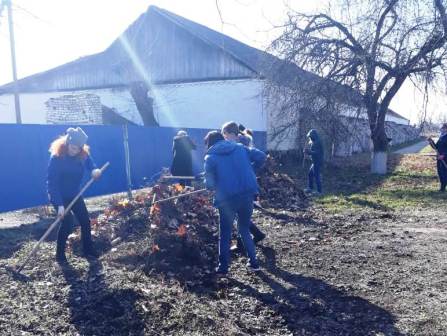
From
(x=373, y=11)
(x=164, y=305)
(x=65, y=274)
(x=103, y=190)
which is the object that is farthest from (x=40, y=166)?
(x=373, y=11)

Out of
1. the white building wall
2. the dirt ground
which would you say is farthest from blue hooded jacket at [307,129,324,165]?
the white building wall

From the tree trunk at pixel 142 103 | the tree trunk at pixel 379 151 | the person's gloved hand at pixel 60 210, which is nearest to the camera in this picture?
the person's gloved hand at pixel 60 210

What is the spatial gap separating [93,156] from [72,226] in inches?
179

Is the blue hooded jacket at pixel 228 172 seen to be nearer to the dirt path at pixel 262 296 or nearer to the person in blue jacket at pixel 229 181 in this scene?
the person in blue jacket at pixel 229 181

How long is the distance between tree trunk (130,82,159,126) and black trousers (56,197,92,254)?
13.6 m

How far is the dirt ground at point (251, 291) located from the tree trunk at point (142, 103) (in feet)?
42.0

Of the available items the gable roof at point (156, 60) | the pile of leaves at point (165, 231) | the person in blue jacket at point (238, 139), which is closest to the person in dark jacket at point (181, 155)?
the pile of leaves at point (165, 231)

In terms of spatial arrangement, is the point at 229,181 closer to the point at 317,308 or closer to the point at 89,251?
the point at 317,308

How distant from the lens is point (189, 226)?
526 cm

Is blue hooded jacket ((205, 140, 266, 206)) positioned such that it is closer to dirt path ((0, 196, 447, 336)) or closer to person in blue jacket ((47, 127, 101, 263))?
dirt path ((0, 196, 447, 336))

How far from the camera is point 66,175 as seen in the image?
4586mm

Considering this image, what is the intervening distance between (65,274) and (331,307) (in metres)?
2.85

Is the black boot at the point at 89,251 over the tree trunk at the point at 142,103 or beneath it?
beneath

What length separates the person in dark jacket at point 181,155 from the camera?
8242 mm
